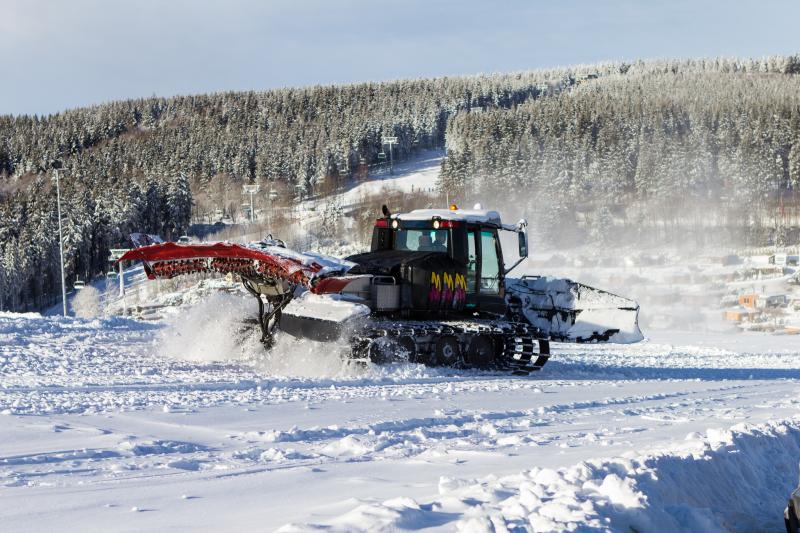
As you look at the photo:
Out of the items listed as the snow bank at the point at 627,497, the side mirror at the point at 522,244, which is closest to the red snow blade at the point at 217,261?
the side mirror at the point at 522,244

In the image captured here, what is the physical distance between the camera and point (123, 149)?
468 feet

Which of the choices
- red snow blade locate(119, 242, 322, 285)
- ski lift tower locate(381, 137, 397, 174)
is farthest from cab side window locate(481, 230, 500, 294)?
ski lift tower locate(381, 137, 397, 174)

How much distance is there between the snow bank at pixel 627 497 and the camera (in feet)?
14.7

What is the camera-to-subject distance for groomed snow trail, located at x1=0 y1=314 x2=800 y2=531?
490 centimetres

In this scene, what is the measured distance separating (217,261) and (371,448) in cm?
675

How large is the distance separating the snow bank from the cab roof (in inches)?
298

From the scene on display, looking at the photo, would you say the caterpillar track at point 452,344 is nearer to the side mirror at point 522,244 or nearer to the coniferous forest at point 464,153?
the side mirror at point 522,244

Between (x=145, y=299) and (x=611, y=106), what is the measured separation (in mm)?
74263

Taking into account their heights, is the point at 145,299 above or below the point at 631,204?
below

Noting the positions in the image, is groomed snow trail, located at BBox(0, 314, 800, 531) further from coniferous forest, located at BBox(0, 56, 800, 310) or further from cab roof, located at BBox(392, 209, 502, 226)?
coniferous forest, located at BBox(0, 56, 800, 310)

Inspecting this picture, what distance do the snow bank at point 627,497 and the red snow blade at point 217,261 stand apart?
667cm

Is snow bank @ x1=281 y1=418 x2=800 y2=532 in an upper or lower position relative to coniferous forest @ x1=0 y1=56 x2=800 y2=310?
lower

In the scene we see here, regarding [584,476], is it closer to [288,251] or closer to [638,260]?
[288,251]

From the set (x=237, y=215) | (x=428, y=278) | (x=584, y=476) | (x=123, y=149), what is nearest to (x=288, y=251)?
(x=428, y=278)
